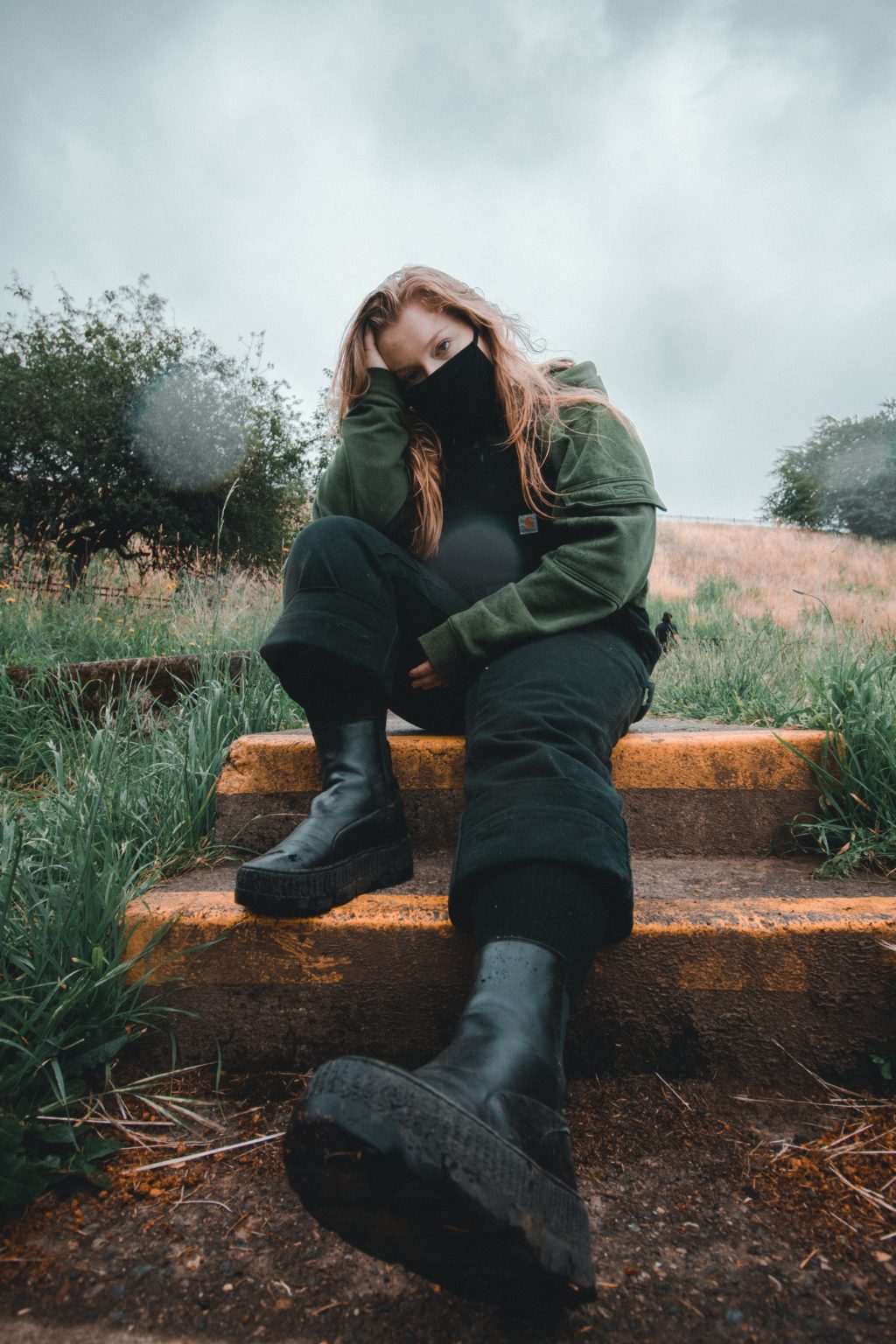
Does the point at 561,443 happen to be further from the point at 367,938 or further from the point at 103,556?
the point at 103,556

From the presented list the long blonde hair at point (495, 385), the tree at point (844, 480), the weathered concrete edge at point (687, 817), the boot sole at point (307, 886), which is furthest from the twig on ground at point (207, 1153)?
the tree at point (844, 480)

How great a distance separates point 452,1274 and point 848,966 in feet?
2.46

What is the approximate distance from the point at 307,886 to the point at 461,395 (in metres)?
1.21

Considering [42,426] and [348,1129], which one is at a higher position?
[42,426]

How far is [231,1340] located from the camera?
2.48 ft

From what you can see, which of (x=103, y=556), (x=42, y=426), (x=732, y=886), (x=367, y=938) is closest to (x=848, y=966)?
(x=732, y=886)

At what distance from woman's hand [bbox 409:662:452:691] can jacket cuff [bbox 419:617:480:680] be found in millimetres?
61

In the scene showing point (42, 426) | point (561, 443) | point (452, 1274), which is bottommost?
point (452, 1274)

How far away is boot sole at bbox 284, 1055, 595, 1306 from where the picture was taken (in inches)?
25.5

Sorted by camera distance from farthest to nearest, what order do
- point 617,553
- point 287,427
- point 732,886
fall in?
point 287,427 → point 617,553 → point 732,886

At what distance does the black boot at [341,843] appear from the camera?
45.9 inches

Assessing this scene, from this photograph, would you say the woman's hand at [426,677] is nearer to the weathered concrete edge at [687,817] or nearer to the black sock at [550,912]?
the weathered concrete edge at [687,817]

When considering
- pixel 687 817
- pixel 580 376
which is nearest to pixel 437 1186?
pixel 687 817

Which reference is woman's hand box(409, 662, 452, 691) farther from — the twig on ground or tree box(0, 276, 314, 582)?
tree box(0, 276, 314, 582)
